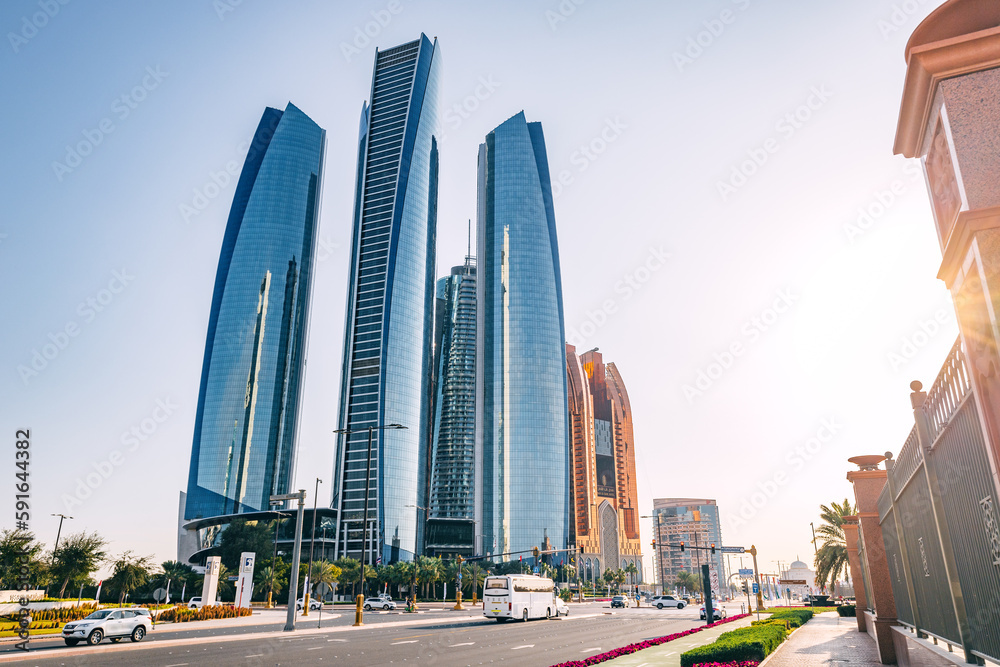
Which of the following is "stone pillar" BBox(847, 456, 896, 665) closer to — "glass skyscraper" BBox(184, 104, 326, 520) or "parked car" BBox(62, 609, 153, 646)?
"parked car" BBox(62, 609, 153, 646)

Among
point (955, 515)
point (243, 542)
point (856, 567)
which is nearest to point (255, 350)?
point (243, 542)

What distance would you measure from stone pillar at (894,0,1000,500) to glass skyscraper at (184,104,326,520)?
18600cm

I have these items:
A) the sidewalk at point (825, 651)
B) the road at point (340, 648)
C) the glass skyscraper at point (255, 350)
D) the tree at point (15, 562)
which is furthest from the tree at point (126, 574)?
the glass skyscraper at point (255, 350)

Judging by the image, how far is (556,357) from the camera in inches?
7657

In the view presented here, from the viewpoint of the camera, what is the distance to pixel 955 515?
24.4 feet

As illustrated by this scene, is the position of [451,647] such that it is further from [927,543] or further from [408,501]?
[408,501]

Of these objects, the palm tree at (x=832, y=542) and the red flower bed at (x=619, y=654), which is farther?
the palm tree at (x=832, y=542)

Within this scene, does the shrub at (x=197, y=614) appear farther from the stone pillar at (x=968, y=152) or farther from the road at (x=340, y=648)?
the stone pillar at (x=968, y=152)

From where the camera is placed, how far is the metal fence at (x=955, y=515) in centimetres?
622

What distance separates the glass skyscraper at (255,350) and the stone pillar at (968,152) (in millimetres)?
185999

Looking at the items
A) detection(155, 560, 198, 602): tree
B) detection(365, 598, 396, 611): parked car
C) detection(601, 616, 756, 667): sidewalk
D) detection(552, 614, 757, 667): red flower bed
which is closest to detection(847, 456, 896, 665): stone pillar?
detection(552, 614, 757, 667): red flower bed

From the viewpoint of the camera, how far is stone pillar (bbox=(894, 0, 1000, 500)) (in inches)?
216

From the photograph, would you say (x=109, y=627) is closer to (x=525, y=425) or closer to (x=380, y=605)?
(x=380, y=605)

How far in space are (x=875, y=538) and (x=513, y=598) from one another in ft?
93.5
